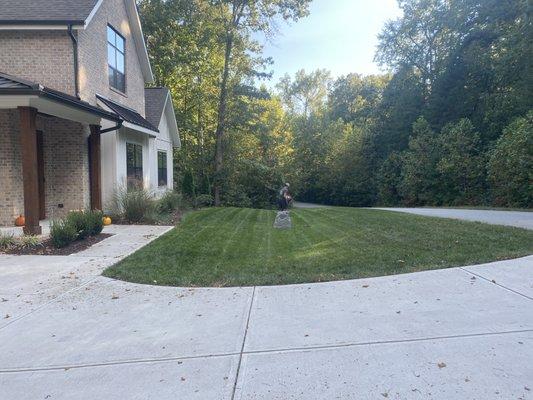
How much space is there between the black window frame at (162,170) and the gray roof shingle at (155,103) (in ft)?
5.08

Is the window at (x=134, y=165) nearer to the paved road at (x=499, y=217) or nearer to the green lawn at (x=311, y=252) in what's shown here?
the green lawn at (x=311, y=252)

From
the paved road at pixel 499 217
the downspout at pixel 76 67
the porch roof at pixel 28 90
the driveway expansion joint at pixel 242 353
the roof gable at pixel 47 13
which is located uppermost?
the roof gable at pixel 47 13

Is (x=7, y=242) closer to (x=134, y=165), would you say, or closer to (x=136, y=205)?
(x=136, y=205)

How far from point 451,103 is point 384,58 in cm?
861

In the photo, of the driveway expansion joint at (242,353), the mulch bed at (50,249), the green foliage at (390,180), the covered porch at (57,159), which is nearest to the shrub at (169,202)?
the covered porch at (57,159)

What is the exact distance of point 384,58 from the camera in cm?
3806

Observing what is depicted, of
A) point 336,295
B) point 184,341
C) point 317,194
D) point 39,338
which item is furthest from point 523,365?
point 317,194

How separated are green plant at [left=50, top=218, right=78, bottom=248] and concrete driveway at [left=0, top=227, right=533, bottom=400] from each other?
2.33 m

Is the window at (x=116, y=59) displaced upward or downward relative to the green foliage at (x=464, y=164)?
upward

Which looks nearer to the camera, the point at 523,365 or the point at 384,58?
the point at 523,365

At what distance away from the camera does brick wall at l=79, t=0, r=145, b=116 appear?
1247 cm

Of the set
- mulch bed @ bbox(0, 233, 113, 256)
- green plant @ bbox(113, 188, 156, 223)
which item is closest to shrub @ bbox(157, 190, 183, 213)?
green plant @ bbox(113, 188, 156, 223)

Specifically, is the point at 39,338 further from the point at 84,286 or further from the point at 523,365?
the point at 523,365

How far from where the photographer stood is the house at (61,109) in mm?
9617
